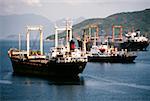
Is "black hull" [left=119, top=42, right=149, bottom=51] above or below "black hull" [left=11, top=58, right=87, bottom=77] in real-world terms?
above

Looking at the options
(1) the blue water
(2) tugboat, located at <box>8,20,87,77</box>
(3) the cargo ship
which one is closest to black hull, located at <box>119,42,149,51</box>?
(3) the cargo ship

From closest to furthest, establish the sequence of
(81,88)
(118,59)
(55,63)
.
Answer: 1. (81,88)
2. (55,63)
3. (118,59)

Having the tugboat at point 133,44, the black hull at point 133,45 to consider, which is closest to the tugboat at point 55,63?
the black hull at point 133,45

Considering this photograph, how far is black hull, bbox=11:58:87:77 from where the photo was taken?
49.5 metres

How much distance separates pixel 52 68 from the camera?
167ft

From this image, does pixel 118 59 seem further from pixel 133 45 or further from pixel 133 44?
pixel 133 45

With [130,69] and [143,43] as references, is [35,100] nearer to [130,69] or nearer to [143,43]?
[130,69]

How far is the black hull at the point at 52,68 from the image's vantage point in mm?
49531

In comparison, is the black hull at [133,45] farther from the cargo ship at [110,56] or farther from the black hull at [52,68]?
the black hull at [52,68]

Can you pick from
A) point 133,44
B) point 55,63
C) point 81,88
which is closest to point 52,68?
point 55,63

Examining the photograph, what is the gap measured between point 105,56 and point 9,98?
41.6 m

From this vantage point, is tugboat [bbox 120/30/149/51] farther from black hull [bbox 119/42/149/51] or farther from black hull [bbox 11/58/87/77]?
black hull [bbox 11/58/87/77]

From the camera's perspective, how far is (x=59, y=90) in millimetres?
42250

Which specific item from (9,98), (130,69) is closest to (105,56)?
(130,69)
